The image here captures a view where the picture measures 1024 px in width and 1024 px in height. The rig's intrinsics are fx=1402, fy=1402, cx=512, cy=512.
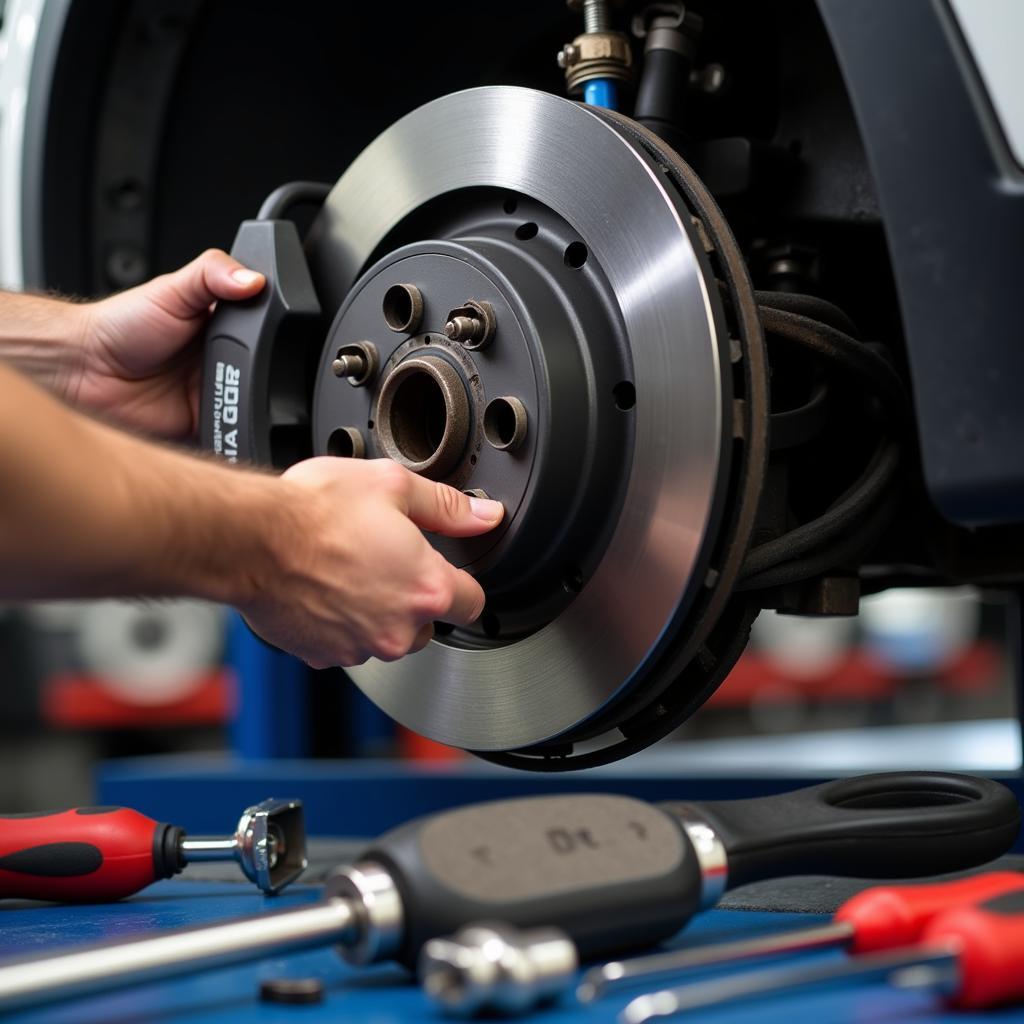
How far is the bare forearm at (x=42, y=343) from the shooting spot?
3.77 feet

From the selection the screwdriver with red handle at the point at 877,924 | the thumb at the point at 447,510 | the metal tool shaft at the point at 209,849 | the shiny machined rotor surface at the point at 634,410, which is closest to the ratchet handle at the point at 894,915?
the screwdriver with red handle at the point at 877,924

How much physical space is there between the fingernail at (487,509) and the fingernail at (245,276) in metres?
0.28

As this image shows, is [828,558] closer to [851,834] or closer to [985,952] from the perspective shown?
[851,834]

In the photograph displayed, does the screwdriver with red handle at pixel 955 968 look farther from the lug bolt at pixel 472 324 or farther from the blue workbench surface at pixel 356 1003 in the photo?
the lug bolt at pixel 472 324

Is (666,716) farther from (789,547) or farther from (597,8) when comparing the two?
(597,8)

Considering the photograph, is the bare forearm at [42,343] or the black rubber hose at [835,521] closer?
the black rubber hose at [835,521]

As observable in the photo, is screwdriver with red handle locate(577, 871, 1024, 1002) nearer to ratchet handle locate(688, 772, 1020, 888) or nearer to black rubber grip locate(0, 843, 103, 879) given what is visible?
ratchet handle locate(688, 772, 1020, 888)

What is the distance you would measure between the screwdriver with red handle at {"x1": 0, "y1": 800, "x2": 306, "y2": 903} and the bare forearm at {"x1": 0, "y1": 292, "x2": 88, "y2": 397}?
400 millimetres

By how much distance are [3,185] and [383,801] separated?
71 centimetres

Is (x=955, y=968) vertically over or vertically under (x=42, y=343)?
under

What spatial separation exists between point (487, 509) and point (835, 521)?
8.5 inches

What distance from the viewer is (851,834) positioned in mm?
700

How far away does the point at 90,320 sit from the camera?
113 centimetres

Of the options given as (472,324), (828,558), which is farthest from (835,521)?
(472,324)
